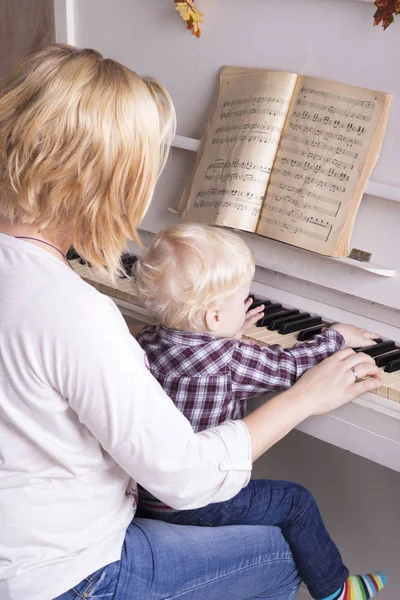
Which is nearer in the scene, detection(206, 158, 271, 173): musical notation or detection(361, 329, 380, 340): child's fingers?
detection(361, 329, 380, 340): child's fingers

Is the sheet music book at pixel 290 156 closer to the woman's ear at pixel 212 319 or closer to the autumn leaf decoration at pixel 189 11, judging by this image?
the autumn leaf decoration at pixel 189 11

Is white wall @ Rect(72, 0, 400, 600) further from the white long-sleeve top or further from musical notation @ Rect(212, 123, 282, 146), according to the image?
the white long-sleeve top

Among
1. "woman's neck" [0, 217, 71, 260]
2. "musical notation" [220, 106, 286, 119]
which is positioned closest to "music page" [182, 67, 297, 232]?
"musical notation" [220, 106, 286, 119]

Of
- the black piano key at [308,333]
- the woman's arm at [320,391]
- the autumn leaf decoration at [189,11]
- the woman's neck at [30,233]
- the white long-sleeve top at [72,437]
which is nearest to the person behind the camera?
the white long-sleeve top at [72,437]

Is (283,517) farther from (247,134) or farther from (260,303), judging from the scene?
(247,134)

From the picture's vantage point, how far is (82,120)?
1054mm

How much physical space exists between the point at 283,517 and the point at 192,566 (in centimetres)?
32

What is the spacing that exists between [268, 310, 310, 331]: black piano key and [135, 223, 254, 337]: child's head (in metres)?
0.22

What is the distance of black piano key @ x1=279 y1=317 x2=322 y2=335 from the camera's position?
167 centimetres

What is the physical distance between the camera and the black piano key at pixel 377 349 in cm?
158

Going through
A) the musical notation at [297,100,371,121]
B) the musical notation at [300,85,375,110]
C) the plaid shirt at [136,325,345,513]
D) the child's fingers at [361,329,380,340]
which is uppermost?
the musical notation at [300,85,375,110]

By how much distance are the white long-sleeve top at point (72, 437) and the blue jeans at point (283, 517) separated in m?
0.30


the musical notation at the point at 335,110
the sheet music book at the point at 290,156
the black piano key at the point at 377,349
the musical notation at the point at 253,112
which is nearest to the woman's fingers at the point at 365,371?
the black piano key at the point at 377,349

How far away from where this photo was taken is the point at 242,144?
6.09ft
